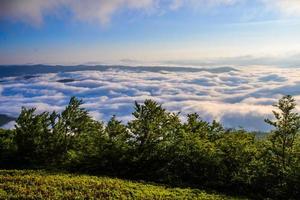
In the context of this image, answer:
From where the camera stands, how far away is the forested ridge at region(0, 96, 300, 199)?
182ft

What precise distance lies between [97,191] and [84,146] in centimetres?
3512

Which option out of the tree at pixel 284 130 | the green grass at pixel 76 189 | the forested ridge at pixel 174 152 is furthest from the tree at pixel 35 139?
the tree at pixel 284 130

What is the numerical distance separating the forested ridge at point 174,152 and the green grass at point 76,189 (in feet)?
28.2

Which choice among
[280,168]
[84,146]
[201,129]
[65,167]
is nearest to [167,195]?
[280,168]

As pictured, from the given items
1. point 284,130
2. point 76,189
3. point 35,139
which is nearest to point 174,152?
point 284,130

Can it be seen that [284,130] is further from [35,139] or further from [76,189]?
[35,139]

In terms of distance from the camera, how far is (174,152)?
6181 cm

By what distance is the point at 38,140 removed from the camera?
77688 mm

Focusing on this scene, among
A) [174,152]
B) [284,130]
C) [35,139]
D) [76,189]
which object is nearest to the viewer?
[76,189]

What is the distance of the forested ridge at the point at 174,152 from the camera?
55.4 metres

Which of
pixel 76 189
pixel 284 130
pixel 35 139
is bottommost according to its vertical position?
pixel 35 139

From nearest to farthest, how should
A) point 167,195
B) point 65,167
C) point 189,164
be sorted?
1. point 167,195
2. point 189,164
3. point 65,167

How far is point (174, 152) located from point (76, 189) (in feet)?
71.8

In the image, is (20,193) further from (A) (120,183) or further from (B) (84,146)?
(B) (84,146)
